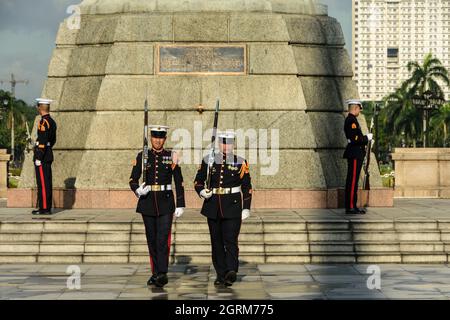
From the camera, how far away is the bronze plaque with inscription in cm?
1789

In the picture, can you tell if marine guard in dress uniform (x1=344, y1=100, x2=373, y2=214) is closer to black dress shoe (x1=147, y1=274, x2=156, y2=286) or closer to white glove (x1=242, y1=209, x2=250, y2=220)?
white glove (x1=242, y1=209, x2=250, y2=220)

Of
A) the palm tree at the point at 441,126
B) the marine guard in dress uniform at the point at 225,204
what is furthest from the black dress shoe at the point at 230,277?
the palm tree at the point at 441,126

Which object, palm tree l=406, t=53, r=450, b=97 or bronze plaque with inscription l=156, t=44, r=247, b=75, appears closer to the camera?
bronze plaque with inscription l=156, t=44, r=247, b=75

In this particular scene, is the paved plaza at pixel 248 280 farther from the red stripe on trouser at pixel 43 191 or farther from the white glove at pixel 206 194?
the white glove at pixel 206 194

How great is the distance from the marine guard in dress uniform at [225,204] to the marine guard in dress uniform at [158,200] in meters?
0.37

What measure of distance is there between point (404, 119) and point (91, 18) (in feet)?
215

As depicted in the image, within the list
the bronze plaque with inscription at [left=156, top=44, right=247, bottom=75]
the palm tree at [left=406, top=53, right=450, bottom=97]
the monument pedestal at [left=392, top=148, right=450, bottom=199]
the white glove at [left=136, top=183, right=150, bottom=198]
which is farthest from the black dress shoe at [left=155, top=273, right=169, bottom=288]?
the palm tree at [left=406, top=53, right=450, bottom=97]

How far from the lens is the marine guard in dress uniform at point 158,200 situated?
39.4 ft

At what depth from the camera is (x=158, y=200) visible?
1216 cm

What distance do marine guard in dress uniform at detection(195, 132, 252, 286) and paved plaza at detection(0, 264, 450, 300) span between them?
0.31m

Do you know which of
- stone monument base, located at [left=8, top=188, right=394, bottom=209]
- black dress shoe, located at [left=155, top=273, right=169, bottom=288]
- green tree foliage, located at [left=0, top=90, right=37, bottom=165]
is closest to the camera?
black dress shoe, located at [left=155, top=273, right=169, bottom=288]

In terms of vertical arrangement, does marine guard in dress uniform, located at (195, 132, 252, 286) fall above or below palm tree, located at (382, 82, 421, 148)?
below

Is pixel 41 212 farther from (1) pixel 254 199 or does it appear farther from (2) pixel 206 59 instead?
(2) pixel 206 59

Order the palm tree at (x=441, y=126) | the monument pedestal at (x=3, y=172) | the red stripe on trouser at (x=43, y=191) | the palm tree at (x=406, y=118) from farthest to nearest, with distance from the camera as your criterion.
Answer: the palm tree at (x=441, y=126) < the palm tree at (x=406, y=118) < the monument pedestal at (x=3, y=172) < the red stripe on trouser at (x=43, y=191)
